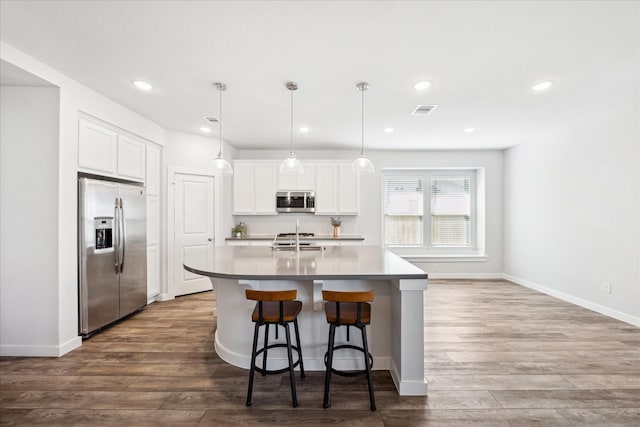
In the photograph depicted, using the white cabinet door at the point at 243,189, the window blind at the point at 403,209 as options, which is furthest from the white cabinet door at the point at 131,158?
the window blind at the point at 403,209

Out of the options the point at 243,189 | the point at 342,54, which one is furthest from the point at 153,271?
the point at 342,54

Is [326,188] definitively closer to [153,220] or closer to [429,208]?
[429,208]

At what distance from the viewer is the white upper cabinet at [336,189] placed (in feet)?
18.7

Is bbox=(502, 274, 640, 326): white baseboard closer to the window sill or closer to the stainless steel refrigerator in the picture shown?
the window sill

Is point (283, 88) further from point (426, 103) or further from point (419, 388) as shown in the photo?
A: point (419, 388)

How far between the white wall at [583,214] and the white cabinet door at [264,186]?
4.49 metres

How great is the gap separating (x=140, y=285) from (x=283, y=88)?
309cm

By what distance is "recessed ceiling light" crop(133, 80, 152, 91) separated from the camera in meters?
3.11

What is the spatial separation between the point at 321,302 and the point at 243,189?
146 inches

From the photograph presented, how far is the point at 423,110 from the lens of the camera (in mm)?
3912

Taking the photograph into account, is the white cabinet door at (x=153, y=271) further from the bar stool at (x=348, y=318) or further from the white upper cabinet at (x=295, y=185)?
the bar stool at (x=348, y=318)

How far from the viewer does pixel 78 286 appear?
3.10m

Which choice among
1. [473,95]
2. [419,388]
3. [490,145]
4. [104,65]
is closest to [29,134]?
[104,65]

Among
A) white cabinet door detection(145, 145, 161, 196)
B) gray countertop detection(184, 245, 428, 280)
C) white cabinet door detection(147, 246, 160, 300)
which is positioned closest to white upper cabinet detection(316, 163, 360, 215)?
gray countertop detection(184, 245, 428, 280)
